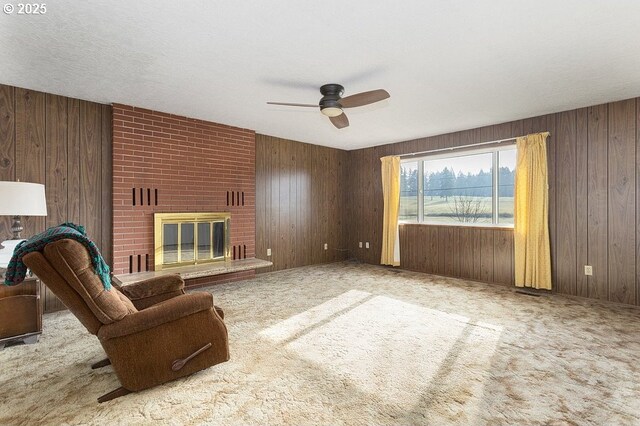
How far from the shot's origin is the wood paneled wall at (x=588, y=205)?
3670 mm

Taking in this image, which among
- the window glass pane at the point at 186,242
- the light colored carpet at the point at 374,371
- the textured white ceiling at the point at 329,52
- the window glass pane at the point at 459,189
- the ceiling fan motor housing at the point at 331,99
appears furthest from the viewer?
the window glass pane at the point at 459,189

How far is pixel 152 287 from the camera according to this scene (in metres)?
2.54

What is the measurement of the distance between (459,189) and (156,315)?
4.73 m

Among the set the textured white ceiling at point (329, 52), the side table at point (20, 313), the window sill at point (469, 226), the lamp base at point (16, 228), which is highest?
the textured white ceiling at point (329, 52)

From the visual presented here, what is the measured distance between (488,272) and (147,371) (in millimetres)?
4561

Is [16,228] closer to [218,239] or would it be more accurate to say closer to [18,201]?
[18,201]

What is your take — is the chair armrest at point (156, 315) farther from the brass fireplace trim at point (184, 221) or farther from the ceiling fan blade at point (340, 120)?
the brass fireplace trim at point (184, 221)

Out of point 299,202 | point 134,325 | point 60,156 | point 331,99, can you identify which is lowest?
point 134,325

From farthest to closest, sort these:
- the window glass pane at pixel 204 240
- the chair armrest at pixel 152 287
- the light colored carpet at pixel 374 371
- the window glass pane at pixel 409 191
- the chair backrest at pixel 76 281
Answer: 1. the window glass pane at pixel 409 191
2. the window glass pane at pixel 204 240
3. the chair armrest at pixel 152 287
4. the light colored carpet at pixel 374 371
5. the chair backrest at pixel 76 281

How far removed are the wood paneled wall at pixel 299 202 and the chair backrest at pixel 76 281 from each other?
351 centimetres

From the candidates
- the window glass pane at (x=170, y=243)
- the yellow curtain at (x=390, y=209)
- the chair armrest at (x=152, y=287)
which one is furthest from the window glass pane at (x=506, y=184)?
the window glass pane at (x=170, y=243)

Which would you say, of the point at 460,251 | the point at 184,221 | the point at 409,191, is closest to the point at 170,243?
the point at 184,221

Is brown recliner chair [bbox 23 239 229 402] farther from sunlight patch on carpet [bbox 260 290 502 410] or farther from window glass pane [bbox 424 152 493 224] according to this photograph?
window glass pane [bbox 424 152 493 224]

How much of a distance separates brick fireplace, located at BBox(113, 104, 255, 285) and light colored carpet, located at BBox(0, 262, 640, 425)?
113 cm
